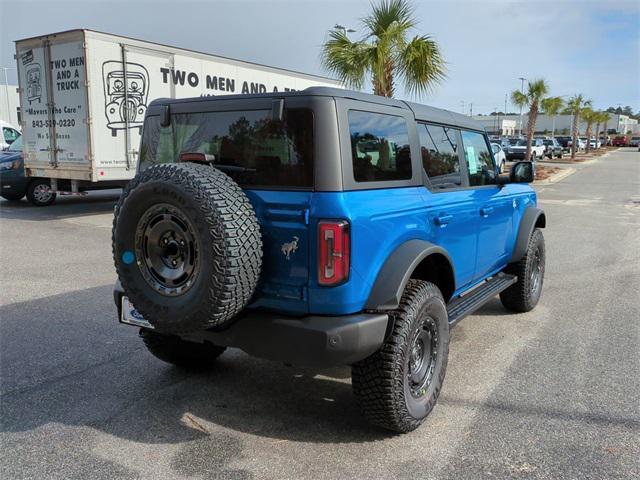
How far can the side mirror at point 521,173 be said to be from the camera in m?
5.01

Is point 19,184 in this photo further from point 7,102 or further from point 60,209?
point 7,102

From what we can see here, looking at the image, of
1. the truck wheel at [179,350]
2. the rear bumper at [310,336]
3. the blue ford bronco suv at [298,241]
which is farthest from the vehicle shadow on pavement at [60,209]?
the rear bumper at [310,336]

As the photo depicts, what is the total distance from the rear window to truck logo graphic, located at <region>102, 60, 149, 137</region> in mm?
8061

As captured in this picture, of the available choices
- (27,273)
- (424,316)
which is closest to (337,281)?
(424,316)

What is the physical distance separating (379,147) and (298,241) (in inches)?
33.4

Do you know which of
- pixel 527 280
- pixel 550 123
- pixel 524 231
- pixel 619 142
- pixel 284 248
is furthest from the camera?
pixel 550 123

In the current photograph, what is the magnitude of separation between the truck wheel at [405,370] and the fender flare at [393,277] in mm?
130

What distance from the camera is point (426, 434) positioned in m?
3.33

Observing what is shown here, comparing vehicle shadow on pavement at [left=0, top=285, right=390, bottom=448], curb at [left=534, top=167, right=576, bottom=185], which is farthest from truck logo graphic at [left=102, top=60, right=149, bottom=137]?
curb at [left=534, top=167, right=576, bottom=185]

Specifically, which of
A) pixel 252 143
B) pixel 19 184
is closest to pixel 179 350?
pixel 252 143

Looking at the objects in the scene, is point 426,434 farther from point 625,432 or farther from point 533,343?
point 533,343

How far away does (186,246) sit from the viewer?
9.51ft

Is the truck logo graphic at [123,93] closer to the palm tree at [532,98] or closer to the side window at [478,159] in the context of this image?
the side window at [478,159]

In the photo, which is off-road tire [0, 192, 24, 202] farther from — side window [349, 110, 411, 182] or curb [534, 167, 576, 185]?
curb [534, 167, 576, 185]
